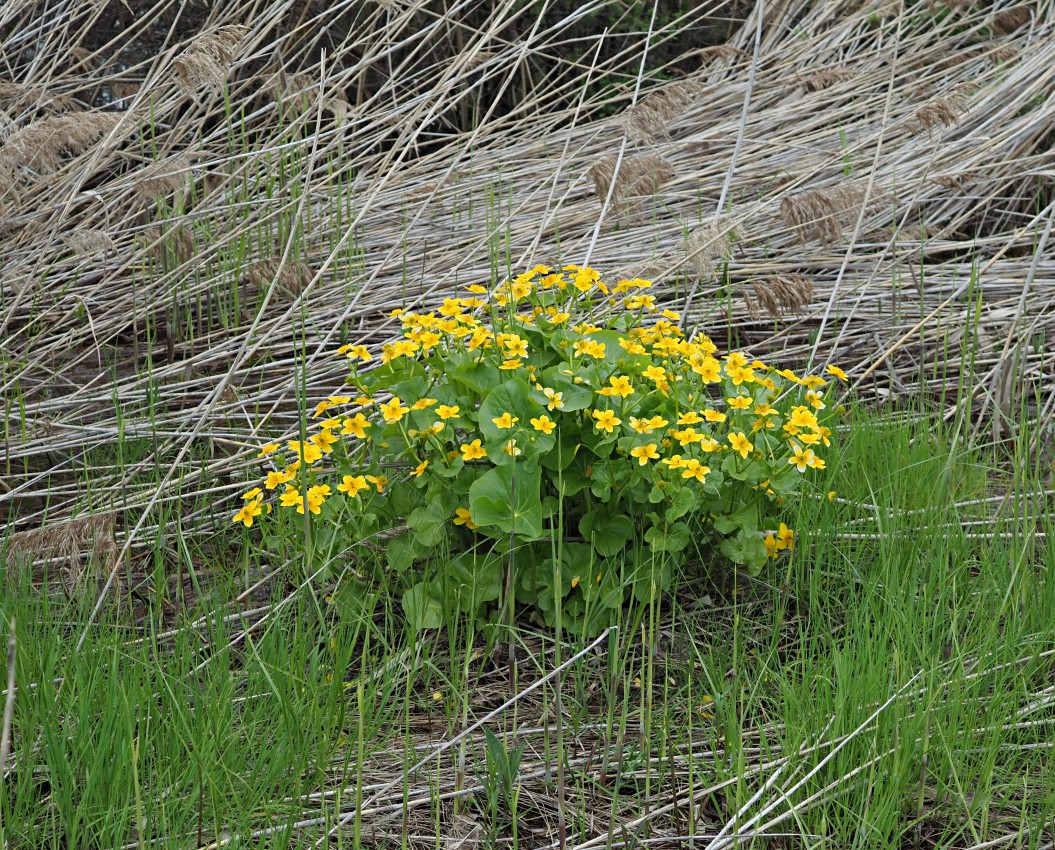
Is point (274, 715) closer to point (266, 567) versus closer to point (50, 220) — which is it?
point (266, 567)

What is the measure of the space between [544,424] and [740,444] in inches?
14.5

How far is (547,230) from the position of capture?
3.63m

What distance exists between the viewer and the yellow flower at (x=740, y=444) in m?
1.94

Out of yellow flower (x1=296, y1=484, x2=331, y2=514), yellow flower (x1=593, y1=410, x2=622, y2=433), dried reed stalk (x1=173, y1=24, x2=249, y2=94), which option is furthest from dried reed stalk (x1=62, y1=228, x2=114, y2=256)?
yellow flower (x1=593, y1=410, x2=622, y2=433)

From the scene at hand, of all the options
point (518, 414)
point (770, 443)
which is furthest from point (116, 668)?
point (770, 443)

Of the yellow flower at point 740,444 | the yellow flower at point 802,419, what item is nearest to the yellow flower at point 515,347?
the yellow flower at point 740,444

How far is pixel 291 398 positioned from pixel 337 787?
1500 millimetres

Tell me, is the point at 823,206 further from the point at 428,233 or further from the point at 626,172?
the point at 428,233

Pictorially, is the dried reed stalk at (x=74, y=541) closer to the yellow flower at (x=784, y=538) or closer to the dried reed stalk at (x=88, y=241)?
the dried reed stalk at (x=88, y=241)

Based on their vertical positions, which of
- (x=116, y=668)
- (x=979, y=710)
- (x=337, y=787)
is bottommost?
(x=979, y=710)

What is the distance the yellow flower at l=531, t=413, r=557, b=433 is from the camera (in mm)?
1876

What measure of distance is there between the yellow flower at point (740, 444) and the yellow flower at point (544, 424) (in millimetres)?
331

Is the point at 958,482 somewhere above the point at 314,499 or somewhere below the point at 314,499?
below

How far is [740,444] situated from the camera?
6.41 ft
